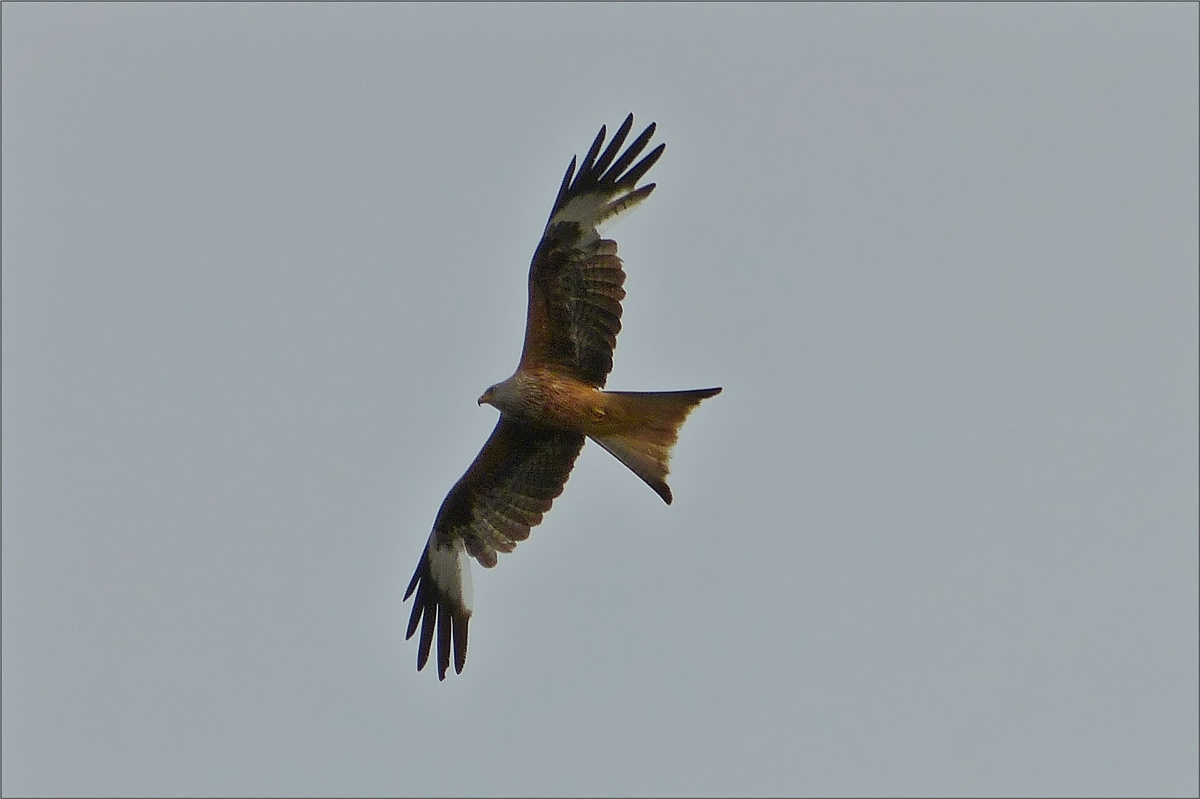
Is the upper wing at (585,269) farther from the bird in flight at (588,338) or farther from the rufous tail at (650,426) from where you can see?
the rufous tail at (650,426)

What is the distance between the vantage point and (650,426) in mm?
10898

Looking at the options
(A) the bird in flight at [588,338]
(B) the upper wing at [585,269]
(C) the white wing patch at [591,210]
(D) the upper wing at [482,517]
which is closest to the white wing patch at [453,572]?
(D) the upper wing at [482,517]

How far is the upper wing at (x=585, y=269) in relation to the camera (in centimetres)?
1106

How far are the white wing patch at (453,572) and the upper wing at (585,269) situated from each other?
1.69 meters

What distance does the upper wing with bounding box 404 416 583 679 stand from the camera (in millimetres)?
11750

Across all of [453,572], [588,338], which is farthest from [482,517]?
[588,338]

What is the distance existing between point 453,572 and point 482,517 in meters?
0.45

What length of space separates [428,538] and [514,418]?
150cm

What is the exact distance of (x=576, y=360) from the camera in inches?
439

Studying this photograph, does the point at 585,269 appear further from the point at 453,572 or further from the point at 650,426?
the point at 453,572

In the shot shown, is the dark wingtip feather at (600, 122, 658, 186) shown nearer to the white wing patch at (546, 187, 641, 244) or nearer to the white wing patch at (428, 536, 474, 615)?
the white wing patch at (546, 187, 641, 244)

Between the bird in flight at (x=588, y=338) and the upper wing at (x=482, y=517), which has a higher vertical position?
the bird in flight at (x=588, y=338)

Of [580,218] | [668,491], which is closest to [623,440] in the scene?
[668,491]

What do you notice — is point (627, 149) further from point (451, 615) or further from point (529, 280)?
point (451, 615)
